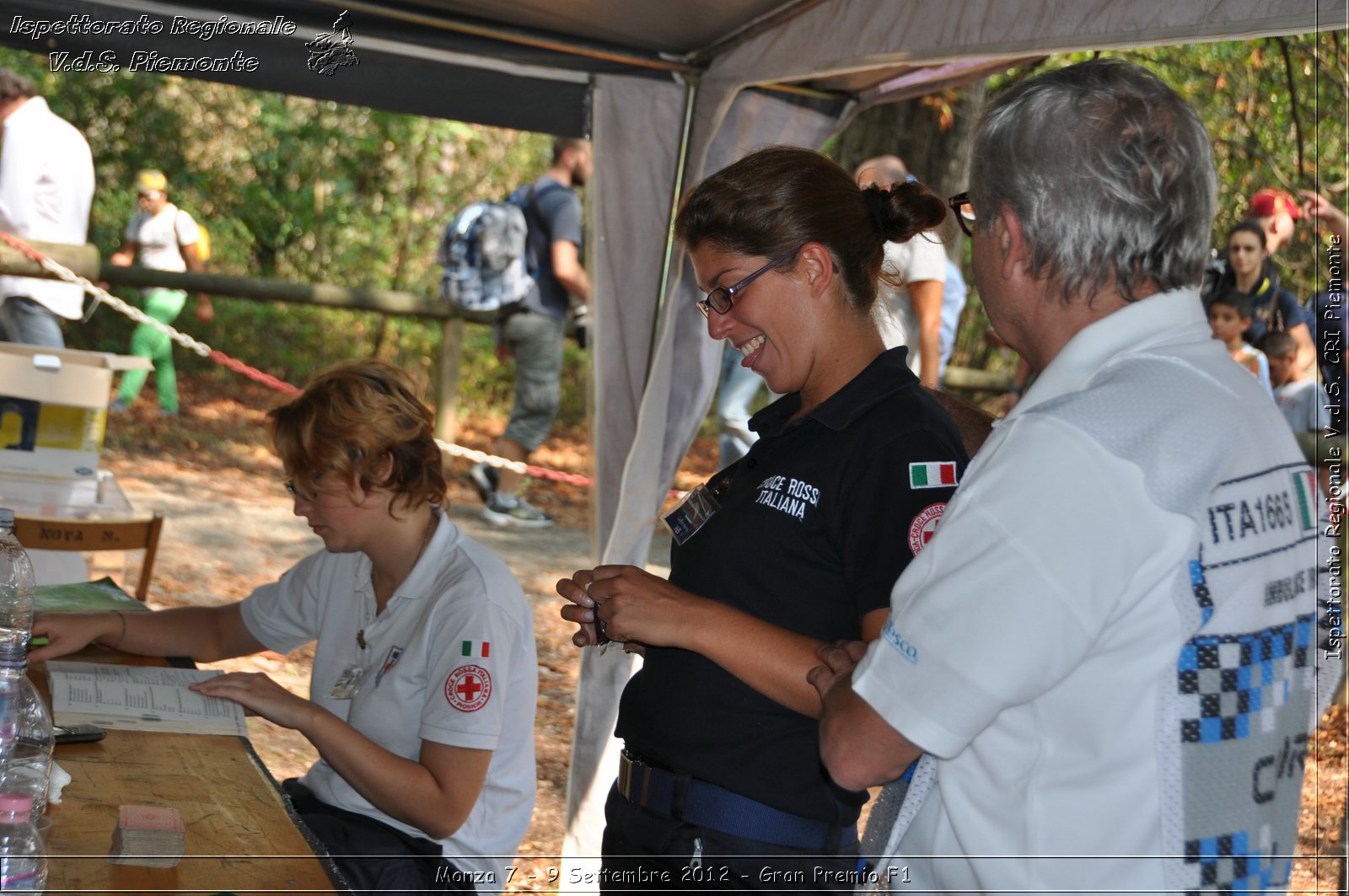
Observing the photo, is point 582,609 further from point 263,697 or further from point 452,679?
point 263,697

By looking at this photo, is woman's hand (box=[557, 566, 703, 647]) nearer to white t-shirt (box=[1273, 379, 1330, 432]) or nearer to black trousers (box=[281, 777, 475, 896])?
black trousers (box=[281, 777, 475, 896])

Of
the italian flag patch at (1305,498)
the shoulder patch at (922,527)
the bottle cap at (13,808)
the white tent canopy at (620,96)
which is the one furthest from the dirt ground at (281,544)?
the bottle cap at (13,808)

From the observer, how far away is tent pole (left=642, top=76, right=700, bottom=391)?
3.43 metres

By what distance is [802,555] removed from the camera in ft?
5.57

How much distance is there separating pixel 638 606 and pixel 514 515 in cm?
619

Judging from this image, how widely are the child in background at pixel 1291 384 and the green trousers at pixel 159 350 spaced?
6082mm

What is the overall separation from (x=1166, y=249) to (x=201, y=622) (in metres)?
2.13

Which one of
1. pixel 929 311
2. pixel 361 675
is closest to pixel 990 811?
pixel 361 675

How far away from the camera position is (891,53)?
104 inches

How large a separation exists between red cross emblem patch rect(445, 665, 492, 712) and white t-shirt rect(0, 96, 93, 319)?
4474 millimetres

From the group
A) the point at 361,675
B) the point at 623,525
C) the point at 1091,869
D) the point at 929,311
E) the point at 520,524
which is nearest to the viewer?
the point at 1091,869

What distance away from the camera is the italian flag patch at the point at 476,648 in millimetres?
2172

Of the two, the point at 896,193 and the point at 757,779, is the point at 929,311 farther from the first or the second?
the point at 757,779

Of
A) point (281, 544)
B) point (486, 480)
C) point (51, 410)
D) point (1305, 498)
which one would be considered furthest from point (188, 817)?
point (486, 480)
